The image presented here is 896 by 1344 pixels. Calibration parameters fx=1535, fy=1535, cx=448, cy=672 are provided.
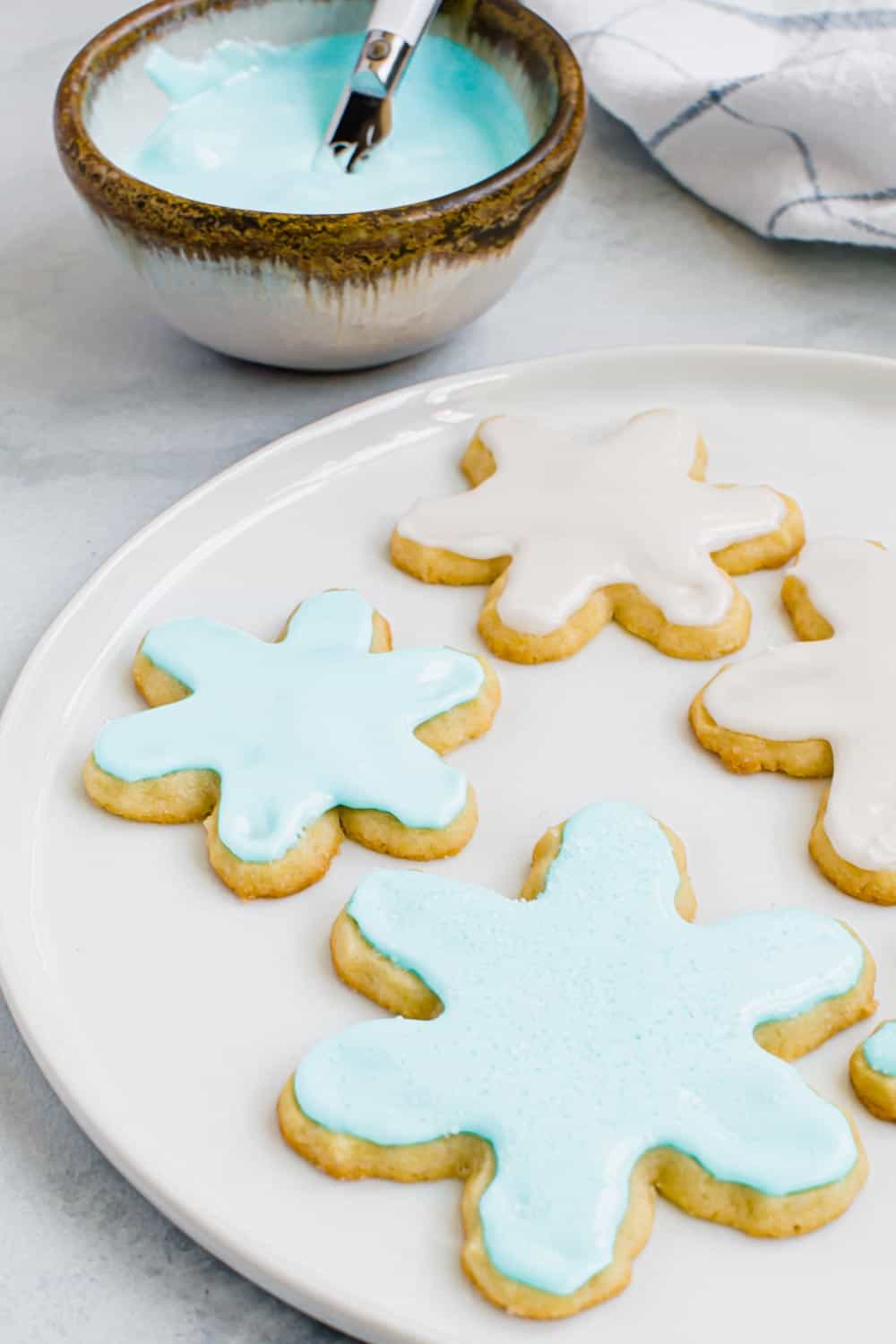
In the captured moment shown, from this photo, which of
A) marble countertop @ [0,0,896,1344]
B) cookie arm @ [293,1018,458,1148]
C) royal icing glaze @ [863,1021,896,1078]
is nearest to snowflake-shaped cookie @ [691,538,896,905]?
royal icing glaze @ [863,1021,896,1078]

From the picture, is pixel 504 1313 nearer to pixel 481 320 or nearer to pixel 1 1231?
pixel 1 1231

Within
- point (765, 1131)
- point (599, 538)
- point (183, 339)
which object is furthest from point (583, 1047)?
point (183, 339)

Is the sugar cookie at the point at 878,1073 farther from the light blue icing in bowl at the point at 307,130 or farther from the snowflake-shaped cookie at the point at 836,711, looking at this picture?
the light blue icing in bowl at the point at 307,130

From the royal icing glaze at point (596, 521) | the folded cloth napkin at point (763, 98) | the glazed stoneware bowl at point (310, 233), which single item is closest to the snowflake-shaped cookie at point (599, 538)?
the royal icing glaze at point (596, 521)

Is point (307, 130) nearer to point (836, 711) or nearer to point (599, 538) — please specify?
point (599, 538)

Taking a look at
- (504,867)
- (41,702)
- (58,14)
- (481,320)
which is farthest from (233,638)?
(58,14)

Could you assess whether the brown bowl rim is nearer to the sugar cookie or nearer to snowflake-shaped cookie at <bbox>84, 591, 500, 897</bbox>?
snowflake-shaped cookie at <bbox>84, 591, 500, 897</bbox>
